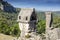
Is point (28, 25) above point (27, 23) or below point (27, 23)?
below

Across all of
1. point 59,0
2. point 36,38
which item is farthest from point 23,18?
point 59,0

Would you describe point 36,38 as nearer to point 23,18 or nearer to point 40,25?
point 23,18

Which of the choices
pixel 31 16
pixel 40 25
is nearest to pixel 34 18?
pixel 31 16

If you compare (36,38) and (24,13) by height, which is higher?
(24,13)

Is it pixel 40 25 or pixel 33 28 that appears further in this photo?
pixel 40 25

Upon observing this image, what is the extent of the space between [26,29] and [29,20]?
1.90 ft

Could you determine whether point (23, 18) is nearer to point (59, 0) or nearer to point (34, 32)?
point (34, 32)

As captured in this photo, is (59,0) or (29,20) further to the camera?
(59,0)

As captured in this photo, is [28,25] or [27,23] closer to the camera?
[27,23]

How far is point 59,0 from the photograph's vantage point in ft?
305

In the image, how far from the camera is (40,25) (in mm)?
28000

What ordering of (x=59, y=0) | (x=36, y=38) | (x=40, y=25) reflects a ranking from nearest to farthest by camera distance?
(x=36, y=38) < (x=40, y=25) < (x=59, y=0)

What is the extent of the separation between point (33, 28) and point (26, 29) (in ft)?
1.73

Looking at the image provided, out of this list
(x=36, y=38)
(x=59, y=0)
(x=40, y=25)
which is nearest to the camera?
(x=36, y=38)
